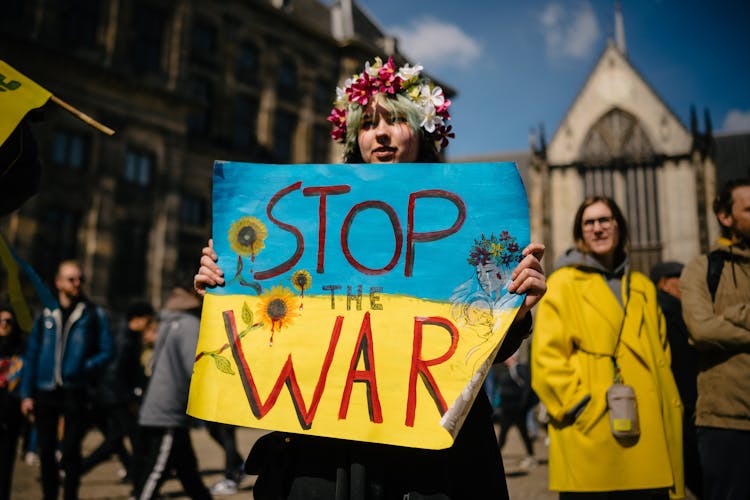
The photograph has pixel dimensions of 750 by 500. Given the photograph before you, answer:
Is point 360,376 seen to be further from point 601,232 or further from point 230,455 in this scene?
A: point 230,455

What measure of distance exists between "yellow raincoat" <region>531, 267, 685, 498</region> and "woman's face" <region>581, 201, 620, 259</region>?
0.62 feet

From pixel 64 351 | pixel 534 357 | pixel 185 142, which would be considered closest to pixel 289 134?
pixel 185 142

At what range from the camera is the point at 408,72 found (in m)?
2.32

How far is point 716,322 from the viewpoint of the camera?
293cm

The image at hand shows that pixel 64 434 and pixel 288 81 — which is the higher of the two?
pixel 288 81

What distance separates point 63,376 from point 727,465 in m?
4.82

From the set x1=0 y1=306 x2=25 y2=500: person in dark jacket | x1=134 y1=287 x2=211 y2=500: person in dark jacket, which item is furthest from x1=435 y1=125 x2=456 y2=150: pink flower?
x1=0 y1=306 x2=25 y2=500: person in dark jacket

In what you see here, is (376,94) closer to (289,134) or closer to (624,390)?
(624,390)

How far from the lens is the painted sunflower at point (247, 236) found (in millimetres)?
1937

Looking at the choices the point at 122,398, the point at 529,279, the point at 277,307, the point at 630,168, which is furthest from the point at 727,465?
the point at 630,168

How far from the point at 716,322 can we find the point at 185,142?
23161mm

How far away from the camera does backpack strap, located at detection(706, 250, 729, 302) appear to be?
312 centimetres

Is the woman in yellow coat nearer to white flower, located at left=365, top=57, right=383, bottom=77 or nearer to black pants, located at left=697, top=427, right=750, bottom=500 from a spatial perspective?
black pants, located at left=697, top=427, right=750, bottom=500

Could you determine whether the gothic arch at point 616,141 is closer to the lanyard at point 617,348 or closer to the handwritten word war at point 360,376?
the lanyard at point 617,348
